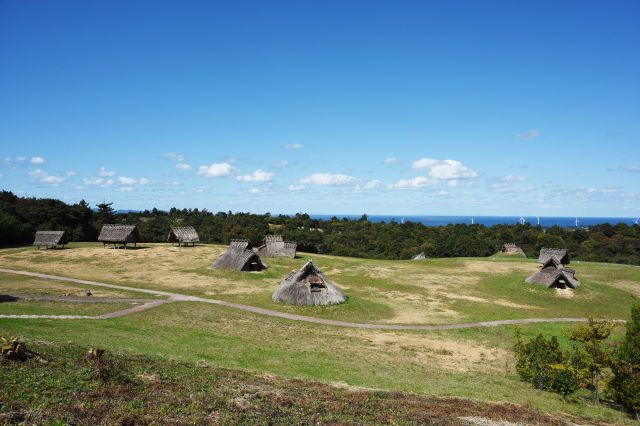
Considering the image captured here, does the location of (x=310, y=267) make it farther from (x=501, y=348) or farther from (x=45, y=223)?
(x=45, y=223)

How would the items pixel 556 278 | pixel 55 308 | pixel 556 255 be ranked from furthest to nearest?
pixel 556 255 < pixel 556 278 < pixel 55 308

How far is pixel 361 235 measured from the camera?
114m

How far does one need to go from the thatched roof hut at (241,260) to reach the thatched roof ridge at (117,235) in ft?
68.7

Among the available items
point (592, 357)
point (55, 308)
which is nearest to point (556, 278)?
point (592, 357)

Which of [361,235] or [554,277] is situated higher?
[361,235]

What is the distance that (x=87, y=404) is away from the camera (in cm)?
1091

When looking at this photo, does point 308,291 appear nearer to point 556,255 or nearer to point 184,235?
point 184,235

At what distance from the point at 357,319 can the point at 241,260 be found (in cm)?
2333

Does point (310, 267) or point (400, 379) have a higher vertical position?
point (310, 267)

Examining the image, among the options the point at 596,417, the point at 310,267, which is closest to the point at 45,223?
the point at 310,267

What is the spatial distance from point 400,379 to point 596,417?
8093 millimetres

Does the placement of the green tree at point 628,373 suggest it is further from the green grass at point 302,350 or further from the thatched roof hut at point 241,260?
the thatched roof hut at point 241,260

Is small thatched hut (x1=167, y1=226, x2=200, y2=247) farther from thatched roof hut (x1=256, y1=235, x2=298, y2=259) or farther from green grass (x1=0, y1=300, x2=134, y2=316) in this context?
green grass (x1=0, y1=300, x2=134, y2=316)

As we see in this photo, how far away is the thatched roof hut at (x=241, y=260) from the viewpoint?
54.5 meters
